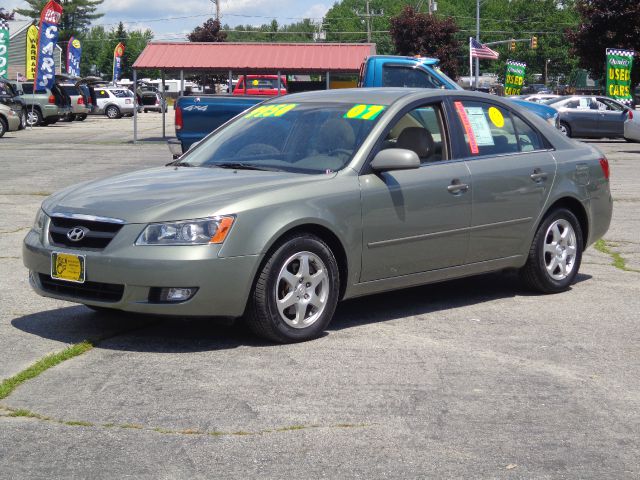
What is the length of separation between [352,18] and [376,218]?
131 m

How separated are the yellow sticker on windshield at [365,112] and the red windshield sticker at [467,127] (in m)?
0.68

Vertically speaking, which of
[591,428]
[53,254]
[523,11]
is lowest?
[591,428]

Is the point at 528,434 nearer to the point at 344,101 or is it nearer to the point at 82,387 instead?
the point at 82,387

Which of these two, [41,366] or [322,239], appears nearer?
[41,366]

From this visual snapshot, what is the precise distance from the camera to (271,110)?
24.9ft

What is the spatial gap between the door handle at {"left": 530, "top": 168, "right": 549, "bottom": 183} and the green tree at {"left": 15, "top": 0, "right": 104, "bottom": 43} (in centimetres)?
11167

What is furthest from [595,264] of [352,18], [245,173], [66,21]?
[352,18]

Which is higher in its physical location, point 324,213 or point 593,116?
point 593,116

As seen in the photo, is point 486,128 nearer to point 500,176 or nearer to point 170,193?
point 500,176

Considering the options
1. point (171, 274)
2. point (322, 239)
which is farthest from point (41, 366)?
point (322, 239)

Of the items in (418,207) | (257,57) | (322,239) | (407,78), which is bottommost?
(322,239)

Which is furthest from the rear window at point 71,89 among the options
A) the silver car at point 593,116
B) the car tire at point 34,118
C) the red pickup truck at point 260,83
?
the silver car at point 593,116

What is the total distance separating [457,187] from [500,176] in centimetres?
49

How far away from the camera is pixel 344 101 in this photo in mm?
7320
